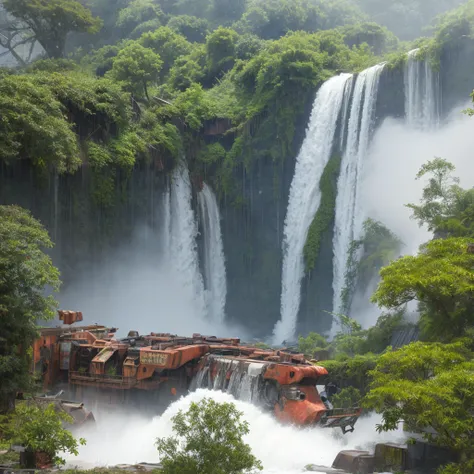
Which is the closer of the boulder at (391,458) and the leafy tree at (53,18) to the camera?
the boulder at (391,458)

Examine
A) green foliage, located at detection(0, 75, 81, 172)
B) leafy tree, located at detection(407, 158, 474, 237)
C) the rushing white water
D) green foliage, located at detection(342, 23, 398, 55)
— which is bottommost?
the rushing white water

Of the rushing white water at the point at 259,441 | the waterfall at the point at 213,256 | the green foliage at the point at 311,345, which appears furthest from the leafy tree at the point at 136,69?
the rushing white water at the point at 259,441

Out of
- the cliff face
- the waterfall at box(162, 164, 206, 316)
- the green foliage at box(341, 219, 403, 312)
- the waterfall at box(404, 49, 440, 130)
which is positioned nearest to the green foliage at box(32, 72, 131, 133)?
the cliff face

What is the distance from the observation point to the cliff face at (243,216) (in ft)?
137

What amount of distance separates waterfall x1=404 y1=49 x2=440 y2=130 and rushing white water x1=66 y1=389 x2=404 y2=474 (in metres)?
25.6

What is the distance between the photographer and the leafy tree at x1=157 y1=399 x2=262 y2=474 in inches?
610

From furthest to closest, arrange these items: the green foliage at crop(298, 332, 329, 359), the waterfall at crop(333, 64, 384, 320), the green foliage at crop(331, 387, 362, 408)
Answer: the waterfall at crop(333, 64, 384, 320), the green foliage at crop(298, 332, 329, 359), the green foliage at crop(331, 387, 362, 408)

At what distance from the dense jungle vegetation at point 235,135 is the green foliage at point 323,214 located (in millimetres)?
92

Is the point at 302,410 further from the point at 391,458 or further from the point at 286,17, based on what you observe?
the point at 286,17

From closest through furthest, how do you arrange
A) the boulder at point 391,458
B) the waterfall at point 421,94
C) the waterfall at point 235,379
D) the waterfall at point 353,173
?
the boulder at point 391,458 → the waterfall at point 235,379 → the waterfall at point 353,173 → the waterfall at point 421,94

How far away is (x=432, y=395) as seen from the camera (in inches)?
699

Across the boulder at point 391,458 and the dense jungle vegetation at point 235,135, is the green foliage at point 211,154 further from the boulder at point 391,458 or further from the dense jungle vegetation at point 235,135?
the boulder at point 391,458

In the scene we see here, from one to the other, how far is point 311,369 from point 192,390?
4293 millimetres

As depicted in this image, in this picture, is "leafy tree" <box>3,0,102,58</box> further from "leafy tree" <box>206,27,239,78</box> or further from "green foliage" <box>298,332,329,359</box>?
"green foliage" <box>298,332,329,359</box>
